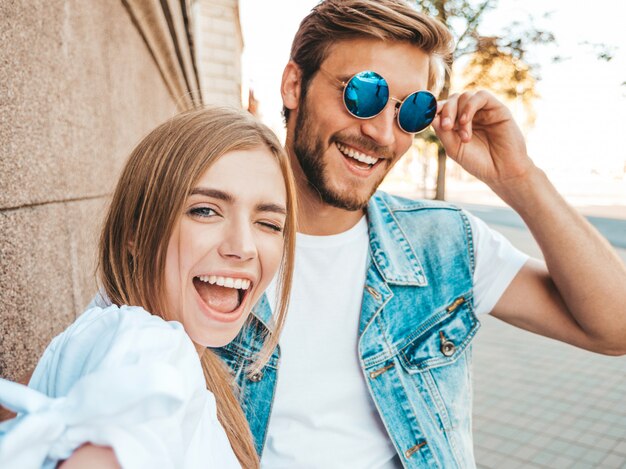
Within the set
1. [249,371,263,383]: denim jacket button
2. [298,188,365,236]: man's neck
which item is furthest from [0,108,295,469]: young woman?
[298,188,365,236]: man's neck

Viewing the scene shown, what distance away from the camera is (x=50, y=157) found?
1.56 metres

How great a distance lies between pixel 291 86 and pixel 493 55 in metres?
13.6

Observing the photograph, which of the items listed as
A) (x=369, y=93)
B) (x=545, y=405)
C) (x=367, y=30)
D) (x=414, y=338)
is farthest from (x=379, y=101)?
(x=545, y=405)

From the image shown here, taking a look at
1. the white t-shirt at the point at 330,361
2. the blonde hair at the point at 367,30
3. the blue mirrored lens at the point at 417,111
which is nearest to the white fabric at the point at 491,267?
the white t-shirt at the point at 330,361

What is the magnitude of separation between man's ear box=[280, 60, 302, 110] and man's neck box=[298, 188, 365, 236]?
41cm

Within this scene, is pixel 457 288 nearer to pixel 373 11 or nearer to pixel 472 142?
pixel 472 142

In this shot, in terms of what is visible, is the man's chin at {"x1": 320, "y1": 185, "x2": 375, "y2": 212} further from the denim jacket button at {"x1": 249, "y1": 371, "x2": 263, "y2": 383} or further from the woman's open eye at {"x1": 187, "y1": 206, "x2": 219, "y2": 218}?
the woman's open eye at {"x1": 187, "y1": 206, "x2": 219, "y2": 218}

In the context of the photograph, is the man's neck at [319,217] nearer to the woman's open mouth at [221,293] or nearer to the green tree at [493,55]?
the woman's open mouth at [221,293]

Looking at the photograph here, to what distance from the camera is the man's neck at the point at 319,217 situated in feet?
6.68

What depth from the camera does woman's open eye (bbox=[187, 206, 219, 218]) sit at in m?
1.23

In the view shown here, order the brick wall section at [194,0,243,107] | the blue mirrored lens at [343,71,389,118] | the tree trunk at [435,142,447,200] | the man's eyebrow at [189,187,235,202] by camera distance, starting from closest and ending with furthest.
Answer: the man's eyebrow at [189,187,235,202]
the blue mirrored lens at [343,71,389,118]
the brick wall section at [194,0,243,107]
the tree trunk at [435,142,447,200]

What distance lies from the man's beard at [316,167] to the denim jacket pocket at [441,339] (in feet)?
1.60

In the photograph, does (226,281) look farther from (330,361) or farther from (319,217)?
(319,217)

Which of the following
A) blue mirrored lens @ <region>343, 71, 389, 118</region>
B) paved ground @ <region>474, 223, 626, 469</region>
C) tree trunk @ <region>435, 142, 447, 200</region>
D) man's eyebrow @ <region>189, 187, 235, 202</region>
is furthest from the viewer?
tree trunk @ <region>435, 142, 447, 200</region>
